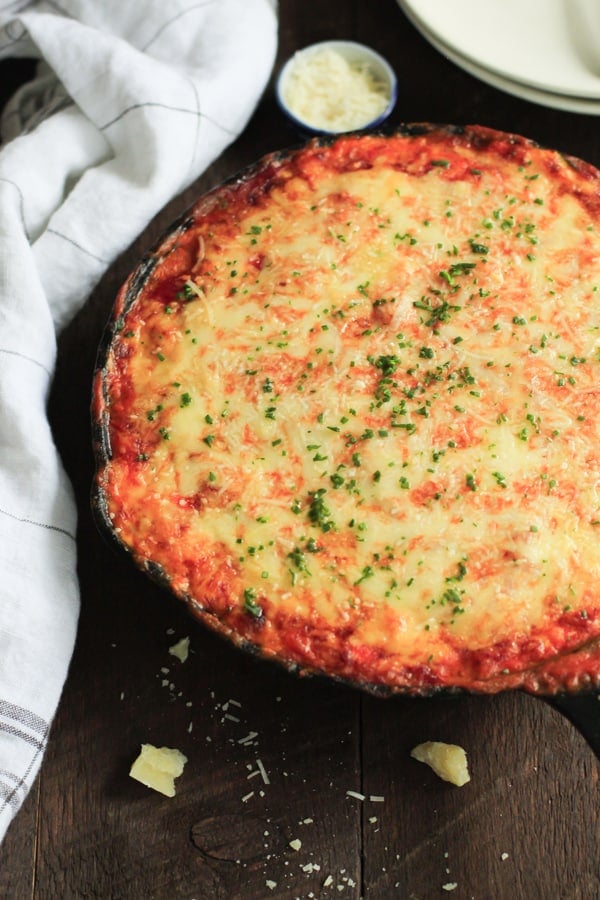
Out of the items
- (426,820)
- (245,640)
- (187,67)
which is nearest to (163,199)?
(187,67)

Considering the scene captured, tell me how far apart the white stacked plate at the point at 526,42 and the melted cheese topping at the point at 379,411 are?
1.32ft

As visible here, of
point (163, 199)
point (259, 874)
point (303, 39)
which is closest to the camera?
point (259, 874)

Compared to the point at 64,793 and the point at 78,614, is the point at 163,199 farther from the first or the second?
the point at 64,793

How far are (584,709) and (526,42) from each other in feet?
7.39

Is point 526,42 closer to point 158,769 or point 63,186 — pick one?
point 63,186

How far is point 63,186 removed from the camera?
3.43 metres

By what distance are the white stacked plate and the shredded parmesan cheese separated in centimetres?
26

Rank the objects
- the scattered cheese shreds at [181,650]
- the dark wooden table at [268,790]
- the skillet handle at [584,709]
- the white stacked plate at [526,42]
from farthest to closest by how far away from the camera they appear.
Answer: the white stacked plate at [526,42], the scattered cheese shreds at [181,650], the dark wooden table at [268,790], the skillet handle at [584,709]

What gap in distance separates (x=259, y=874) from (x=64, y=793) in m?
0.56

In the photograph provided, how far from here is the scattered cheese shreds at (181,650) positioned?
304 centimetres

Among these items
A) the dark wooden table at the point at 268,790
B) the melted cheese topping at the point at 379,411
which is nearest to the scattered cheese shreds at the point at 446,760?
the dark wooden table at the point at 268,790

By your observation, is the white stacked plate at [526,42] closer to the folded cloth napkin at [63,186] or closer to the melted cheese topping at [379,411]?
the melted cheese topping at [379,411]

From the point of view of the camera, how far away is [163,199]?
3396 mm

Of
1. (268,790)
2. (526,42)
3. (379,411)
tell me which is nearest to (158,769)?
(268,790)
